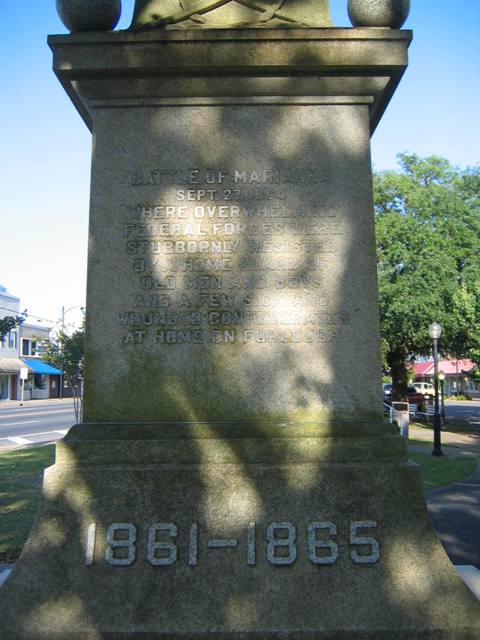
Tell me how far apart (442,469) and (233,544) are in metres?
12.8

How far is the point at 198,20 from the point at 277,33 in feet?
2.25

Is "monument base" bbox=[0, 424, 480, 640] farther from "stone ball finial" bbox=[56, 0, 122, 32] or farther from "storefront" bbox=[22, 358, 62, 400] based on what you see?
"storefront" bbox=[22, 358, 62, 400]

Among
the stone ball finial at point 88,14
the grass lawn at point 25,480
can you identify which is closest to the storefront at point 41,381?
the grass lawn at point 25,480

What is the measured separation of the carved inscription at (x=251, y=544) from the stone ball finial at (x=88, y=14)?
3.48 meters

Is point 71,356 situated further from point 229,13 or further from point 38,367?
point 38,367

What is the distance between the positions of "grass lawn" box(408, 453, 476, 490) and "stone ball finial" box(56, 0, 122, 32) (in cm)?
986

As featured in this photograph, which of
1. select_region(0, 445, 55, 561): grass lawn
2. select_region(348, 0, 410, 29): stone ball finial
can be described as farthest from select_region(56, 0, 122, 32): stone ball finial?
select_region(0, 445, 55, 561): grass lawn

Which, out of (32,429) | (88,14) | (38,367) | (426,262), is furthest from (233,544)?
(38,367)

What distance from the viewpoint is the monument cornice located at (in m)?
4.08

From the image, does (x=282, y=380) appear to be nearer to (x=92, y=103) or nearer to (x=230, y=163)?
(x=230, y=163)

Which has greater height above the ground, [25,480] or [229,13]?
[229,13]

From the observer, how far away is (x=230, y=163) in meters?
4.19

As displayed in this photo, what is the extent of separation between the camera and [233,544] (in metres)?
3.51

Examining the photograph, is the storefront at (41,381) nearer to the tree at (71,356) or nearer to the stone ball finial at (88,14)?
the tree at (71,356)
